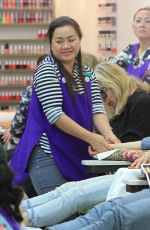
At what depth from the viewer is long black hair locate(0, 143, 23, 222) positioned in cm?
122

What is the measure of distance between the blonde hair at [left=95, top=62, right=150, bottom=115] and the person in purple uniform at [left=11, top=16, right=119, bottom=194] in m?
0.37

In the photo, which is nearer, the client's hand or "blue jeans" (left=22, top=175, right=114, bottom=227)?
"blue jeans" (left=22, top=175, right=114, bottom=227)

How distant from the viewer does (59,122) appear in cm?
247

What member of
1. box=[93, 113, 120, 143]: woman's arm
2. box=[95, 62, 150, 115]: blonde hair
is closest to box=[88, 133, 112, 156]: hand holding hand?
box=[93, 113, 120, 143]: woman's arm

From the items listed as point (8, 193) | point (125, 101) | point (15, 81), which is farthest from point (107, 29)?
point (8, 193)

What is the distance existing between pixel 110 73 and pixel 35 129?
30.1 inches

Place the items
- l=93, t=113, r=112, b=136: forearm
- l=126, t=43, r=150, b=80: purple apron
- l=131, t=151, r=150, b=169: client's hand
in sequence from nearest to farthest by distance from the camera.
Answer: l=131, t=151, r=150, b=169: client's hand < l=93, t=113, r=112, b=136: forearm < l=126, t=43, r=150, b=80: purple apron

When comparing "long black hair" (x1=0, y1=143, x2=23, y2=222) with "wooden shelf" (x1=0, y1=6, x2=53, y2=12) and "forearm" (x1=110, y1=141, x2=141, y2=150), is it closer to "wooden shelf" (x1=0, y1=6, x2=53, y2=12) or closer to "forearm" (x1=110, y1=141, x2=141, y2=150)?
"forearm" (x1=110, y1=141, x2=141, y2=150)

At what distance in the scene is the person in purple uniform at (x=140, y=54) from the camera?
12.2 feet

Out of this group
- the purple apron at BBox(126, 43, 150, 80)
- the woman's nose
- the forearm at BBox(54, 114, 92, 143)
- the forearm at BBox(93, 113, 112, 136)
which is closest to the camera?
the forearm at BBox(54, 114, 92, 143)

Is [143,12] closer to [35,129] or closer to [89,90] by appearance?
[89,90]

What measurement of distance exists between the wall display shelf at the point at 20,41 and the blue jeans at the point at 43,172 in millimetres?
5920

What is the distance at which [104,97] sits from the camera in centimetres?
304

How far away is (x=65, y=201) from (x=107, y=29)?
6.32 meters
